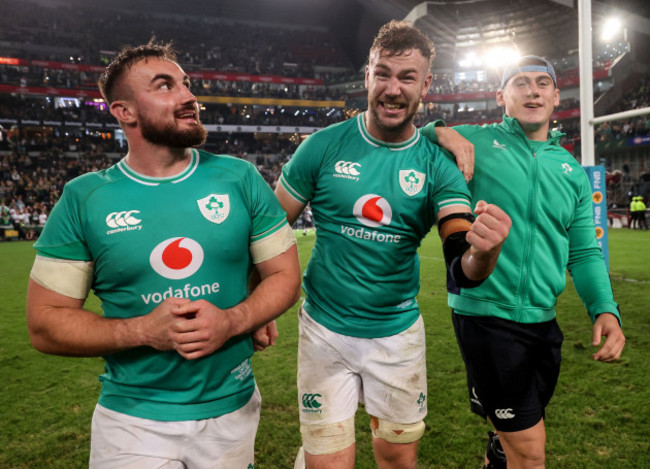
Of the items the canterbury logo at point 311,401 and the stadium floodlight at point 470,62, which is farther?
the stadium floodlight at point 470,62

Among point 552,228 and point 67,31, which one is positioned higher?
point 67,31

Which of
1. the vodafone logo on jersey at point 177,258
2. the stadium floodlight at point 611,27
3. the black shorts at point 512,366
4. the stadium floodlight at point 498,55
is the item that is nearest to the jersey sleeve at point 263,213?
the vodafone logo on jersey at point 177,258

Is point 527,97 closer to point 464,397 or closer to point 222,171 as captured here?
point 222,171

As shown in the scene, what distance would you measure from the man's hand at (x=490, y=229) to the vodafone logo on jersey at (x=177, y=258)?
104cm

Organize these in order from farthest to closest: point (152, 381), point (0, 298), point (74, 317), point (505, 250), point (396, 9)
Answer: point (396, 9)
point (0, 298)
point (505, 250)
point (152, 381)
point (74, 317)

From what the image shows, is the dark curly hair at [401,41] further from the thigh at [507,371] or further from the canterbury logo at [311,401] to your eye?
the canterbury logo at [311,401]

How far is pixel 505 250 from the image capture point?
2.46 metres

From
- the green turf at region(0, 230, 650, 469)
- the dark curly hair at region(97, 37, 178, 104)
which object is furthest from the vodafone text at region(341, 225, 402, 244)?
the green turf at region(0, 230, 650, 469)

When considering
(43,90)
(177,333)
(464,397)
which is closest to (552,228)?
(177,333)

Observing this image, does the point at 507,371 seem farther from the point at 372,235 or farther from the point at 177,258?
the point at 177,258

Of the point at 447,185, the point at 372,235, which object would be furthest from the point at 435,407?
the point at 447,185

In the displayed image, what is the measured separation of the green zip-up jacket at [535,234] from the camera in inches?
96.0

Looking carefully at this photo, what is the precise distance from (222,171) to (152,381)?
2.89 feet

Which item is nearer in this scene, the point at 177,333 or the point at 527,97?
the point at 177,333
